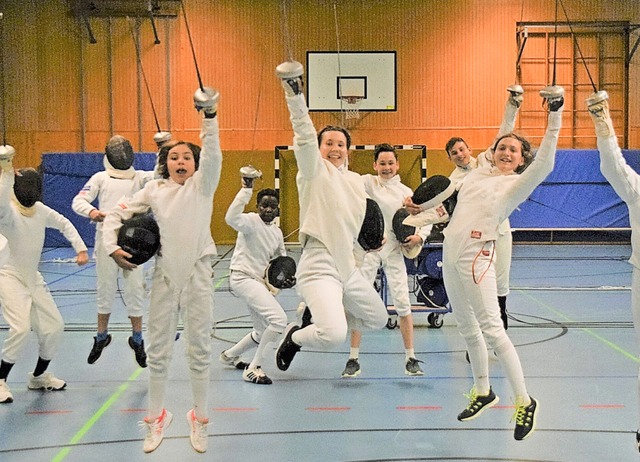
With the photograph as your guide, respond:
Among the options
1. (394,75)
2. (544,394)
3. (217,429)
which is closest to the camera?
(217,429)

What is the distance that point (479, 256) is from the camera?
13.4ft

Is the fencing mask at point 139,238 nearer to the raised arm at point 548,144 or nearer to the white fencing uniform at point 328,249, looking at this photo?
the white fencing uniform at point 328,249

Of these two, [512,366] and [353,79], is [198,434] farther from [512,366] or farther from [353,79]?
[353,79]

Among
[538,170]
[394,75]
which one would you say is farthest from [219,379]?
[394,75]

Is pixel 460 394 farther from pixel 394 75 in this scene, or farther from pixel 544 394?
pixel 394 75

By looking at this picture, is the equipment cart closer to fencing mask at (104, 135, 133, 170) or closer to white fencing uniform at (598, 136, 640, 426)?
fencing mask at (104, 135, 133, 170)

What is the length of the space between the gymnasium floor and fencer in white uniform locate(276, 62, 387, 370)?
1.81ft

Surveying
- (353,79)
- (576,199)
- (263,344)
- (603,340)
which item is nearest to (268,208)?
(263,344)

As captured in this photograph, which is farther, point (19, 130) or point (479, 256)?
point (19, 130)

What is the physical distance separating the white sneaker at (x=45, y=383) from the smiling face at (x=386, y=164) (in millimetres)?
2816

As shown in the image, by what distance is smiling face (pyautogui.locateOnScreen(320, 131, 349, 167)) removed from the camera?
437 cm

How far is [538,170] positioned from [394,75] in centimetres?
1292

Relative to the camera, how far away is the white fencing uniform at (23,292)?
5.02m

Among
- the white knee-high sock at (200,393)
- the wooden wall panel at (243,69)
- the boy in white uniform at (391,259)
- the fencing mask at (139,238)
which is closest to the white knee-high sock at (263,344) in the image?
the boy in white uniform at (391,259)
